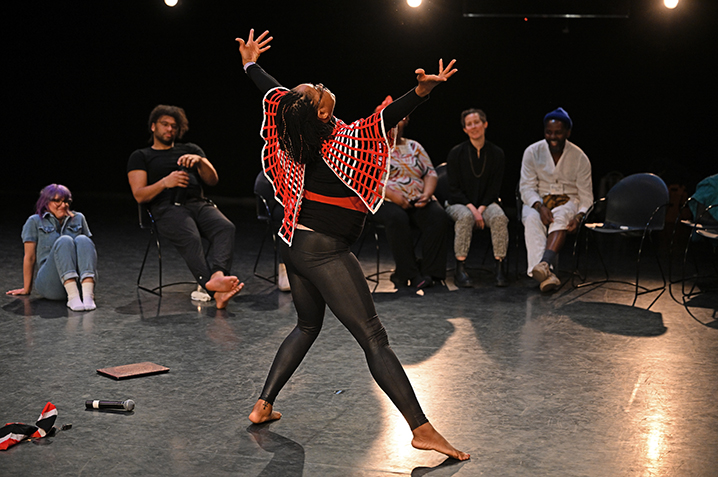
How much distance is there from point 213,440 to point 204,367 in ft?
2.77

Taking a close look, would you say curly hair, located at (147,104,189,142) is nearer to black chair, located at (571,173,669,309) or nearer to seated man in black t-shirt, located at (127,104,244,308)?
seated man in black t-shirt, located at (127,104,244,308)

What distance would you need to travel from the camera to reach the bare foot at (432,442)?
2.37 meters

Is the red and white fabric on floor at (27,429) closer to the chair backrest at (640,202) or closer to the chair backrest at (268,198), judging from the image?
the chair backrest at (268,198)

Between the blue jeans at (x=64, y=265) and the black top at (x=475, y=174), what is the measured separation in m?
2.52

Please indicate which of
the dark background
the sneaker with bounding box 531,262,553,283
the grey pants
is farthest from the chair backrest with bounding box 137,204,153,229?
the dark background

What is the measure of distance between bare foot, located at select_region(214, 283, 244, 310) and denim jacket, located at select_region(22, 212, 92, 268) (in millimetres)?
870

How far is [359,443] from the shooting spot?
2.53 m

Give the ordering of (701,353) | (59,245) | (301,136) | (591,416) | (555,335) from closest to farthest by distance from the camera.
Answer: (301,136) → (591,416) → (701,353) → (555,335) → (59,245)

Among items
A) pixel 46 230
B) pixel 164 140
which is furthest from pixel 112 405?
pixel 164 140

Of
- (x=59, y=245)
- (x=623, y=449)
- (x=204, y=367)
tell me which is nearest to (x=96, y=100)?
(x=59, y=245)

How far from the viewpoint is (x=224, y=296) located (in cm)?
445

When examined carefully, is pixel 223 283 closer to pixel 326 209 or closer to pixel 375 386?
pixel 375 386

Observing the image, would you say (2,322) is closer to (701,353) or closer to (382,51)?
(701,353)

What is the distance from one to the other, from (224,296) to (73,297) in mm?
849
